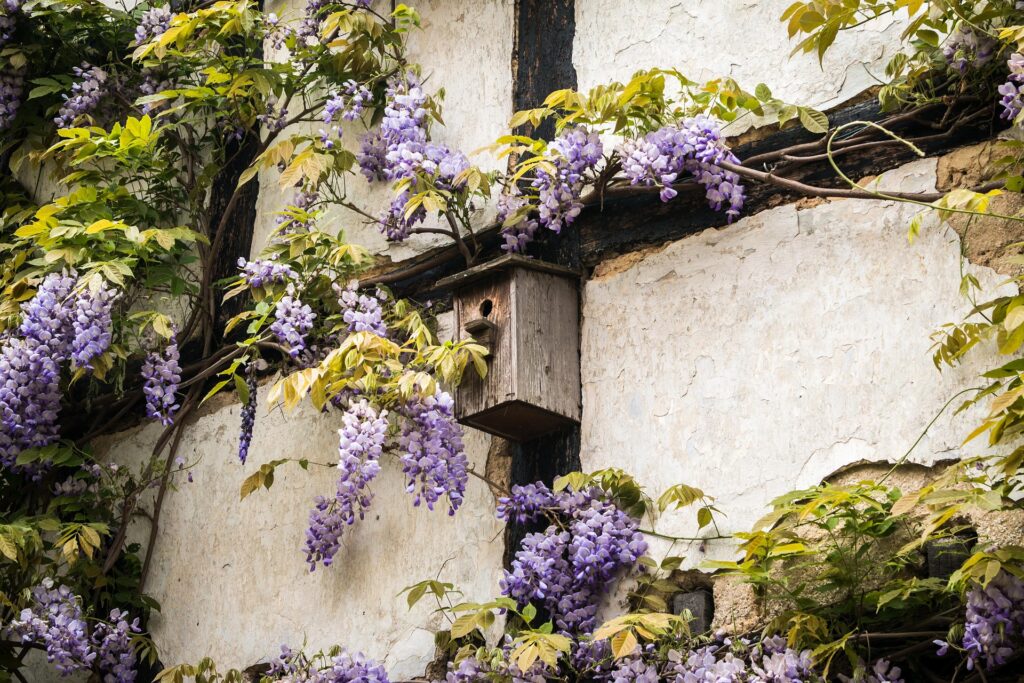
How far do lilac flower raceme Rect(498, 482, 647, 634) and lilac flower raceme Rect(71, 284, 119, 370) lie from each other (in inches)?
55.8

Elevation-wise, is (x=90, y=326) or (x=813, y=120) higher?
(x=813, y=120)

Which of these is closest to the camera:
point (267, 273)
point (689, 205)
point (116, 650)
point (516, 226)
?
point (689, 205)

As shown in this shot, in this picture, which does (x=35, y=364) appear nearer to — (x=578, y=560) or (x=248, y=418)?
(x=248, y=418)

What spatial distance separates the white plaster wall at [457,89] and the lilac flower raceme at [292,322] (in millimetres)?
385

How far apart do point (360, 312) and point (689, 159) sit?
3.47ft

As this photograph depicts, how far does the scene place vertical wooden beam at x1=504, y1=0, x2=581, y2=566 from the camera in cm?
429

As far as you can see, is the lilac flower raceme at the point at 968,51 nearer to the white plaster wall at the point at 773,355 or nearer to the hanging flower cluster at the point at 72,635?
the white plaster wall at the point at 773,355

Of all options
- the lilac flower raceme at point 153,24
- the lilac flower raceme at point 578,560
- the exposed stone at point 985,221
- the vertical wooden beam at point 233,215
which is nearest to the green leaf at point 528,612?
the lilac flower raceme at point 578,560

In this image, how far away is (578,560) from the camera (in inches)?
158

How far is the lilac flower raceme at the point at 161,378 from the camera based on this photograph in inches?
187

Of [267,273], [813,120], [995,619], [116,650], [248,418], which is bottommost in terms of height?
[116,650]

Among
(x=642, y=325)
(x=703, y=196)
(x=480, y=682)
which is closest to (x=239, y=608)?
(x=480, y=682)

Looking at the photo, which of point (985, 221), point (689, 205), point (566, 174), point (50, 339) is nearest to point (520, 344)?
point (566, 174)

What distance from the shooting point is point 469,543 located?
4371 mm
